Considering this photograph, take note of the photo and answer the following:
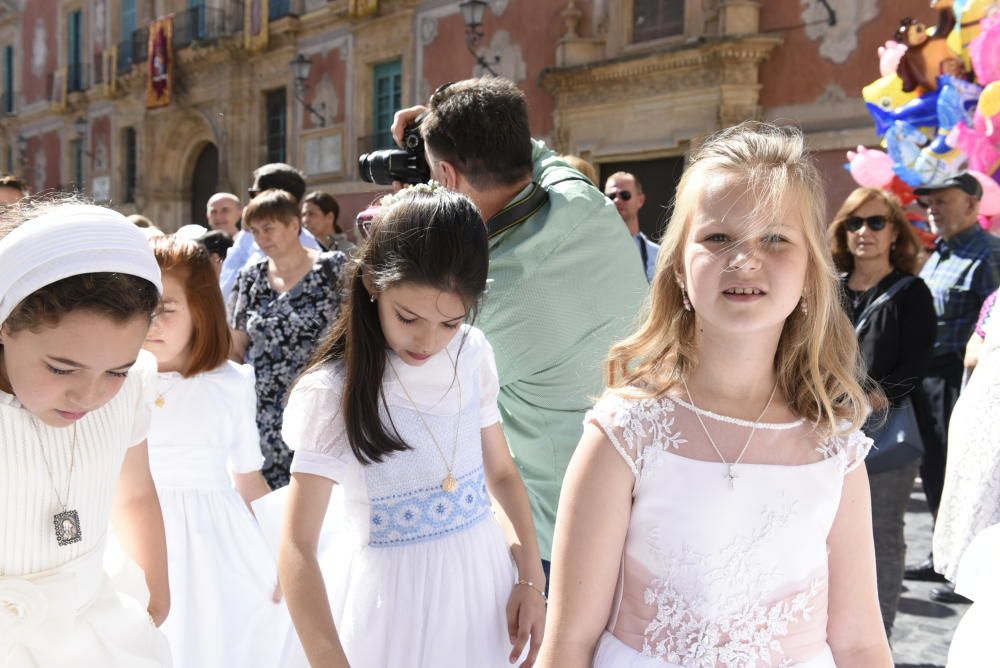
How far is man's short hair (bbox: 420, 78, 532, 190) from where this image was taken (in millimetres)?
2289

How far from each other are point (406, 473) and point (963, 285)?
4014 mm

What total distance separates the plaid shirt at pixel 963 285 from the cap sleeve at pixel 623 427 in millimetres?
3867

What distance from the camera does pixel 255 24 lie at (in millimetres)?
18656

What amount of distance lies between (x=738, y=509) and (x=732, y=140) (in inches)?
26.8

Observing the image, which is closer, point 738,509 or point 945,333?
point 738,509

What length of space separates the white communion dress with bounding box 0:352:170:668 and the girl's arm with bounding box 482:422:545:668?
2.41 ft

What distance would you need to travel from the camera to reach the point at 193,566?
2893 mm

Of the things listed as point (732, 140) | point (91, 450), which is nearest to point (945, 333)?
point (732, 140)

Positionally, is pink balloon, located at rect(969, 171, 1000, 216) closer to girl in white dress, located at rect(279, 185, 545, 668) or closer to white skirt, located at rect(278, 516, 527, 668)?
girl in white dress, located at rect(279, 185, 545, 668)

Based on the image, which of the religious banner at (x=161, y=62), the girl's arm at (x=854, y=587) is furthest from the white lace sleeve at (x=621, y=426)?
the religious banner at (x=161, y=62)

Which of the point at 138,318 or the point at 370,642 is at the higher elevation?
the point at 138,318

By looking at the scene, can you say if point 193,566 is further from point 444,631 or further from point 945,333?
point 945,333

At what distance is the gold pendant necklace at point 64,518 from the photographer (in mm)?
1701

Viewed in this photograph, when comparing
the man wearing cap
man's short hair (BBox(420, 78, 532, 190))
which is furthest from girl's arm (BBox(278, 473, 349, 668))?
the man wearing cap
